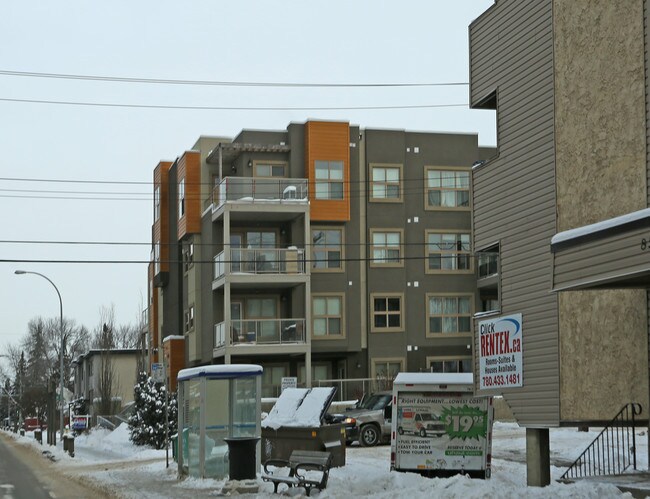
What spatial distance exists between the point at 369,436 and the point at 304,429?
413 inches

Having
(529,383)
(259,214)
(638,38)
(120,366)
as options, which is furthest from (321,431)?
(120,366)

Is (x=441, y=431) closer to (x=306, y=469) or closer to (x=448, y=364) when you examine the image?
(x=306, y=469)

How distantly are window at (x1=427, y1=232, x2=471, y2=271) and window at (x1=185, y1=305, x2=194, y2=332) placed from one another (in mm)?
12198

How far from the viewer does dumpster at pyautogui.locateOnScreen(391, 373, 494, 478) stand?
69.8ft

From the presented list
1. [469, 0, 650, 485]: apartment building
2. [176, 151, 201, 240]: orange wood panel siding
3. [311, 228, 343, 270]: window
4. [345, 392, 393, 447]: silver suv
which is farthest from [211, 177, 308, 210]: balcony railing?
[469, 0, 650, 485]: apartment building

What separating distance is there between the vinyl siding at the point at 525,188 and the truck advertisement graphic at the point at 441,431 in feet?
2.88

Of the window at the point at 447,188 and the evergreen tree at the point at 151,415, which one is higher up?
the window at the point at 447,188

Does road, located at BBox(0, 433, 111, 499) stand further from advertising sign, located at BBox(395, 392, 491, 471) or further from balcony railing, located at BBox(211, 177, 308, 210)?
balcony railing, located at BBox(211, 177, 308, 210)

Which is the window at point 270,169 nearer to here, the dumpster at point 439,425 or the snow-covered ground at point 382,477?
the snow-covered ground at point 382,477

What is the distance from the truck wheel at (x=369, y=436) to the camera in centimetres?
3500

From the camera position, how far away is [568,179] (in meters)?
20.0

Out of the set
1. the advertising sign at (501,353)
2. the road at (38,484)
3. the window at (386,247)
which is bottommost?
the road at (38,484)

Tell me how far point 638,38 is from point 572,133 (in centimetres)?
243

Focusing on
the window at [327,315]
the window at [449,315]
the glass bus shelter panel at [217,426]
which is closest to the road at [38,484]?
the glass bus shelter panel at [217,426]
